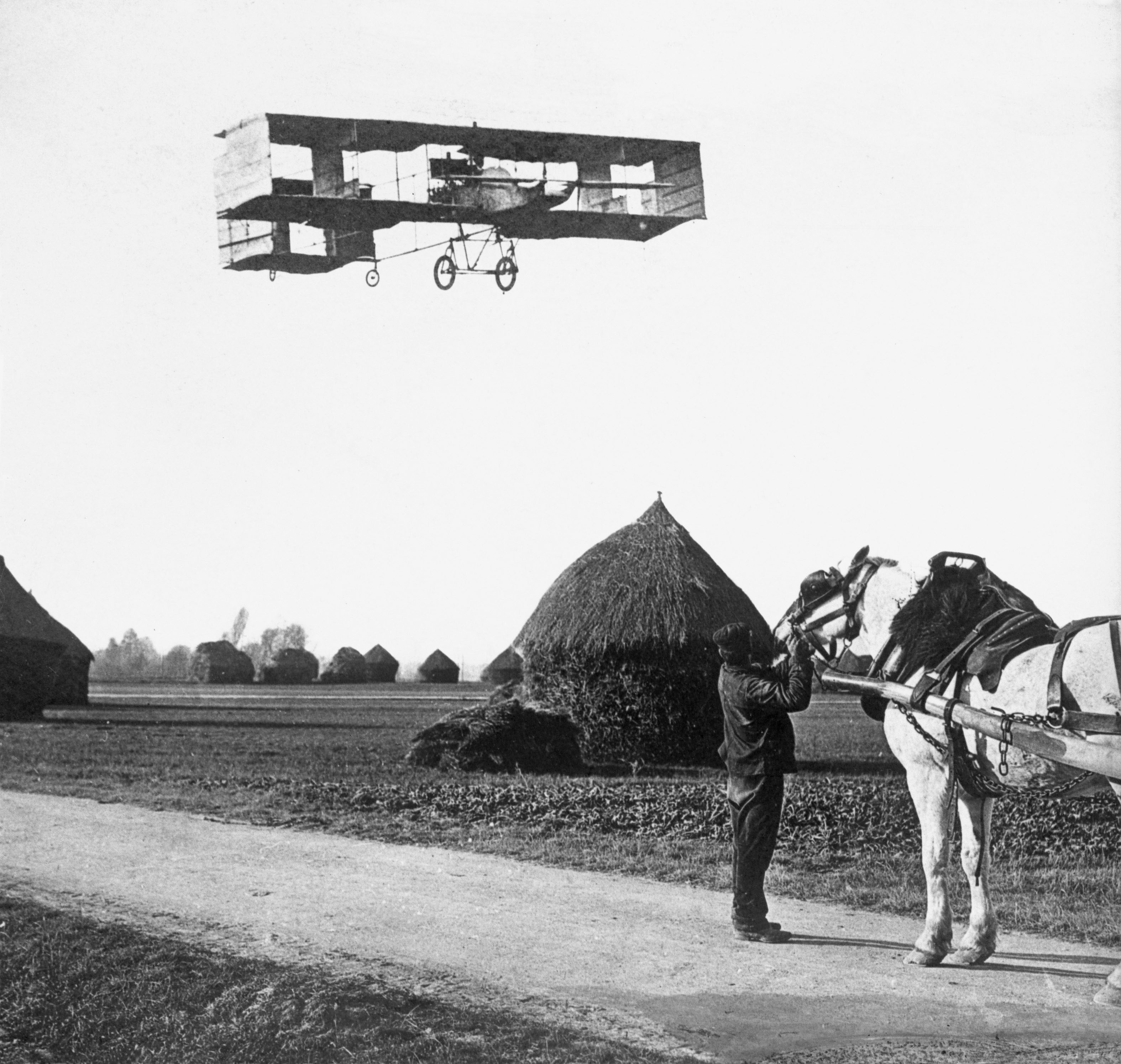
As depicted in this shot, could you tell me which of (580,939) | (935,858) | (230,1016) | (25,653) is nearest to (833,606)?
(935,858)

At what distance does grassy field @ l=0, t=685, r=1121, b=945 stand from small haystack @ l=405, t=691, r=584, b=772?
496 mm

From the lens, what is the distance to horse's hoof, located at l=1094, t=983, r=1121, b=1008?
21.6 feet

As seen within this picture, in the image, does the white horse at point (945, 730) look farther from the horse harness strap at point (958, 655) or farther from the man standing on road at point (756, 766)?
the man standing on road at point (756, 766)

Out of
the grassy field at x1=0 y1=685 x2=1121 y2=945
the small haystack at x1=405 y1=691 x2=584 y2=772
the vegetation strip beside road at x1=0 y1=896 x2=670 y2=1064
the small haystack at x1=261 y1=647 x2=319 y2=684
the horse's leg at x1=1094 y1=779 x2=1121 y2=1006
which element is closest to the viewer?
the vegetation strip beside road at x1=0 y1=896 x2=670 y2=1064

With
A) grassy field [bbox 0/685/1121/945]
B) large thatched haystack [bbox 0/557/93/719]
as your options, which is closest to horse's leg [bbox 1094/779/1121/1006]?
grassy field [bbox 0/685/1121/945]

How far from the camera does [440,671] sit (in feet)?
272

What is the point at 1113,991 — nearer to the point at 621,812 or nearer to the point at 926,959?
the point at 926,959

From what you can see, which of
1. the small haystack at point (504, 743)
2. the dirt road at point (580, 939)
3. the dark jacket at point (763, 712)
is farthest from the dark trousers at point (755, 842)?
the small haystack at point (504, 743)

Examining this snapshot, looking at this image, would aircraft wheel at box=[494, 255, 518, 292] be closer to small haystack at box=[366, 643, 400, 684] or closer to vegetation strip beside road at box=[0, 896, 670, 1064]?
vegetation strip beside road at box=[0, 896, 670, 1064]

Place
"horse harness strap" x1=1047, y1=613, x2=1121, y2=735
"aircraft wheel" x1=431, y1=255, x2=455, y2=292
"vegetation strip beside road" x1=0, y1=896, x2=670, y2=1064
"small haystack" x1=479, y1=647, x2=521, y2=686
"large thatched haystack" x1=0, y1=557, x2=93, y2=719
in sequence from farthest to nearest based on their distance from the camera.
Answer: "small haystack" x1=479, y1=647, x2=521, y2=686
"large thatched haystack" x1=0, y1=557, x2=93, y2=719
"aircraft wheel" x1=431, y1=255, x2=455, y2=292
"horse harness strap" x1=1047, y1=613, x2=1121, y2=735
"vegetation strip beside road" x1=0, y1=896, x2=670, y2=1064

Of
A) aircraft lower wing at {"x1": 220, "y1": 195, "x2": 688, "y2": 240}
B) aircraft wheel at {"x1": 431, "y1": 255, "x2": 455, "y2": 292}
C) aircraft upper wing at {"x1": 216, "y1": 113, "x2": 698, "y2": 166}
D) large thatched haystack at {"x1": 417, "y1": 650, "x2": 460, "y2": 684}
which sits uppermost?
aircraft upper wing at {"x1": 216, "y1": 113, "x2": 698, "y2": 166}

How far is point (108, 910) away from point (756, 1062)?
5.25m

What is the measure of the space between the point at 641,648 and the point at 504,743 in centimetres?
250

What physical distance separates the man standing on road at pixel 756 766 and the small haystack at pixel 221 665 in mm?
72496
